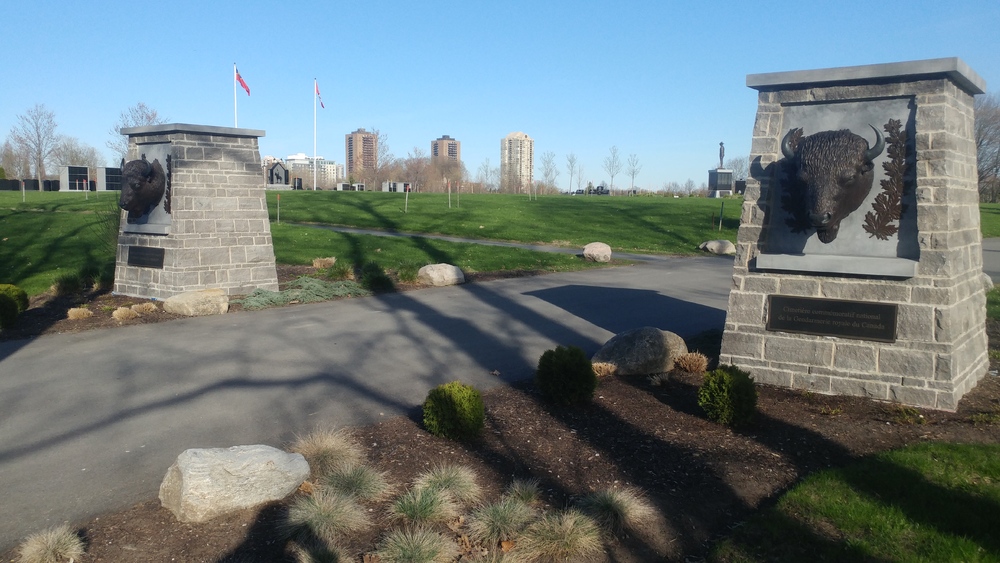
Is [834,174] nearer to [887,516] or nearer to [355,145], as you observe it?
[887,516]

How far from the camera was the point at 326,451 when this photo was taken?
6043 mm

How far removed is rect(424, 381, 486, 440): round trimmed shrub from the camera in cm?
661

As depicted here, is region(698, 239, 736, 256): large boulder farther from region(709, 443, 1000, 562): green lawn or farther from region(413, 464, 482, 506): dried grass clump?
region(413, 464, 482, 506): dried grass clump

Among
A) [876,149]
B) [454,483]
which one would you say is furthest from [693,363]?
[454,483]

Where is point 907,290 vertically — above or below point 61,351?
above

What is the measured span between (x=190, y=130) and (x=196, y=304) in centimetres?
335

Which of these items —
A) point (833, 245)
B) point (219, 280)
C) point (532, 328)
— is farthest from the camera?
point (219, 280)

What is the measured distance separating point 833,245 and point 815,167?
3.24ft

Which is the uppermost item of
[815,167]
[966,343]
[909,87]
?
[909,87]

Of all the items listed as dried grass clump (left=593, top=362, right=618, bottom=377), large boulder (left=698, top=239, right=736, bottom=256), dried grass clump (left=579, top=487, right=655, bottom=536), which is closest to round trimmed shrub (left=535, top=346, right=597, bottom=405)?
dried grass clump (left=593, top=362, right=618, bottom=377)

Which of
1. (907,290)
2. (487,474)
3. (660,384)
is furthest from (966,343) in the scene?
(487,474)

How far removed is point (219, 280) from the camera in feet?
47.2

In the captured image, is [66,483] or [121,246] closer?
[66,483]

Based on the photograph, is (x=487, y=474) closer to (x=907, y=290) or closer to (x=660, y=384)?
(x=660, y=384)
